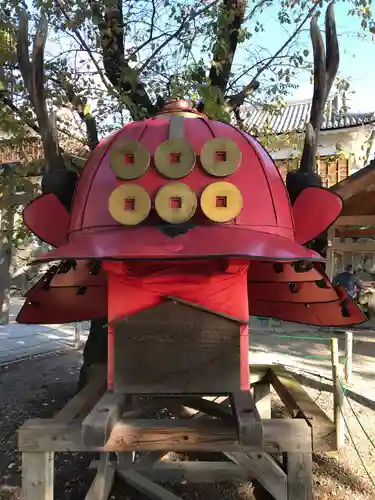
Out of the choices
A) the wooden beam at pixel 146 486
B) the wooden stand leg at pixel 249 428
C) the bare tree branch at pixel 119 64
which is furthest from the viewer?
the bare tree branch at pixel 119 64

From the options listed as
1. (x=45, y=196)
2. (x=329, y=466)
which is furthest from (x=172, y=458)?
(x=45, y=196)

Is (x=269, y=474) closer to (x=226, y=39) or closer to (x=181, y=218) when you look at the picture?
(x=181, y=218)

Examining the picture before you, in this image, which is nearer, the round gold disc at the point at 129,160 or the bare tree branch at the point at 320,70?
the round gold disc at the point at 129,160

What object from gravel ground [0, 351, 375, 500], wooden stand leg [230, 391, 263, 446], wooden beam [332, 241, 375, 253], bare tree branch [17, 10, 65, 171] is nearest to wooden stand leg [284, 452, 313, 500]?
wooden stand leg [230, 391, 263, 446]

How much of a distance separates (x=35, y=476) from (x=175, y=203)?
133 cm

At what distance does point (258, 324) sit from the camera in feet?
38.6

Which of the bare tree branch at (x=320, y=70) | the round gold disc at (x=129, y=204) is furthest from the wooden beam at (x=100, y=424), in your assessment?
the bare tree branch at (x=320, y=70)

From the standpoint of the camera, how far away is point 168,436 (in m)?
1.82

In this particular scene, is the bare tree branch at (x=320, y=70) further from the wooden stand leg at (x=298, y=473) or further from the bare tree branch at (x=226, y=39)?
the bare tree branch at (x=226, y=39)

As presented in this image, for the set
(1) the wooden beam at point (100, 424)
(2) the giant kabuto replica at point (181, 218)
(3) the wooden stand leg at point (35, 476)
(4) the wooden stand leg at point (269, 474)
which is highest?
(2) the giant kabuto replica at point (181, 218)

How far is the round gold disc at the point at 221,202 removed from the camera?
184 cm

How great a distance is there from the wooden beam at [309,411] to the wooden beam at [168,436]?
0.23 metres

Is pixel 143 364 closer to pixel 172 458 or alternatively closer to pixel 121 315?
pixel 121 315

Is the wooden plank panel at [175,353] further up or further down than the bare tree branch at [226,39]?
further down
